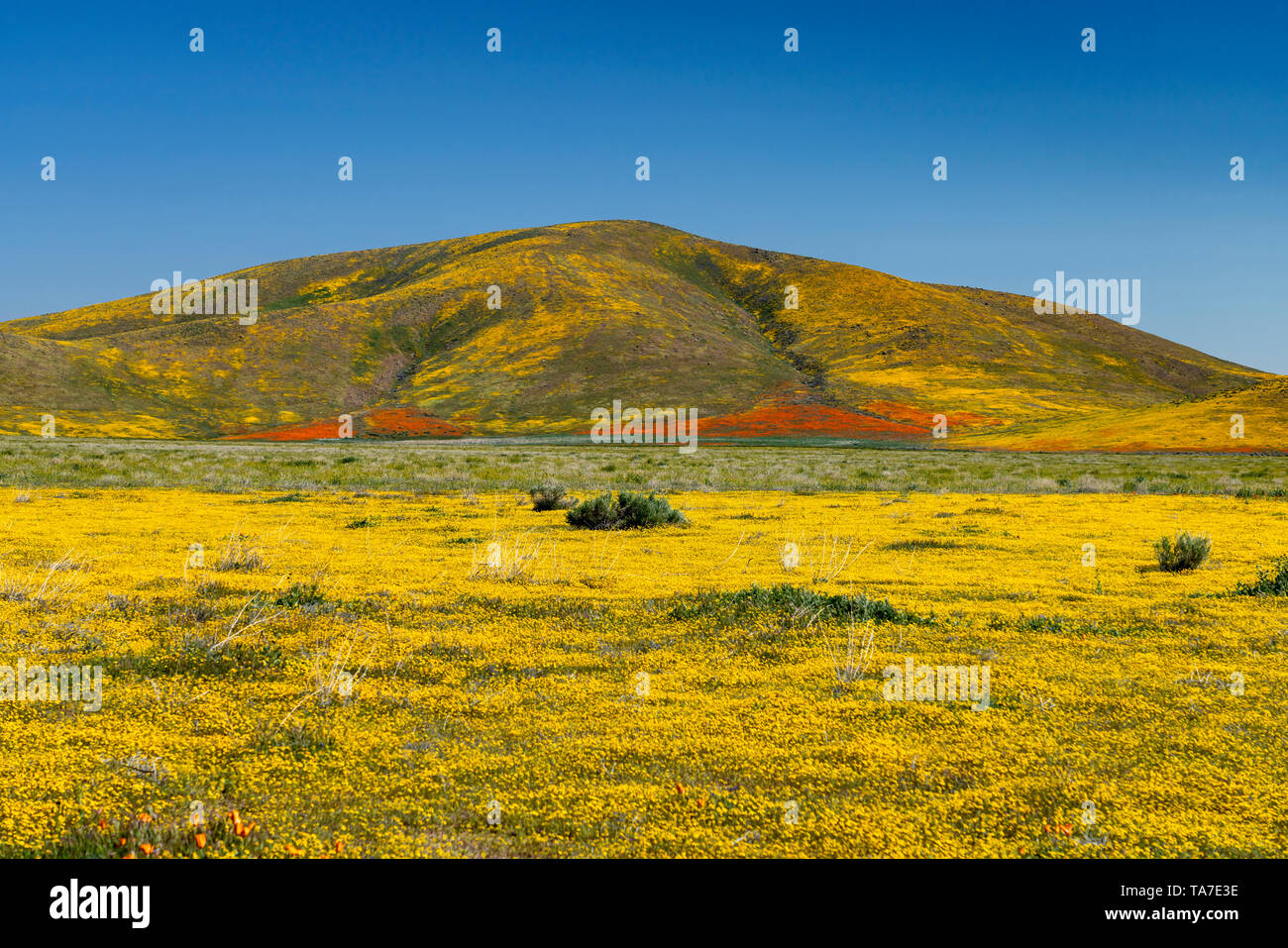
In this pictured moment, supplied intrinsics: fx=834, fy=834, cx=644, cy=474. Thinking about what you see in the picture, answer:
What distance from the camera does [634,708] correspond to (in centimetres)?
695

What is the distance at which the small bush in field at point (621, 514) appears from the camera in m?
19.0

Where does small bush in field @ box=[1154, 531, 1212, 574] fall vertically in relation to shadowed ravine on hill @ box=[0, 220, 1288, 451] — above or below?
below

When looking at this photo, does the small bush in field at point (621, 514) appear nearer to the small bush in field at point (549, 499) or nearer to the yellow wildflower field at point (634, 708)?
the small bush in field at point (549, 499)

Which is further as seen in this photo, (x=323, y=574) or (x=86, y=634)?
(x=323, y=574)

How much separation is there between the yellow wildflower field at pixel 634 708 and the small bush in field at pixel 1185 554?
0.82ft

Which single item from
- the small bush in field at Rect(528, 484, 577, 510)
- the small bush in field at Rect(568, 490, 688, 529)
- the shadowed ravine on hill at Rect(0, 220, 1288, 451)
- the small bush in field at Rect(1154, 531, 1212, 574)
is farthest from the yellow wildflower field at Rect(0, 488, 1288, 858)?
the shadowed ravine on hill at Rect(0, 220, 1288, 451)

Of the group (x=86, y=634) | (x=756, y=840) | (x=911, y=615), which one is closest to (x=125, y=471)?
(x=86, y=634)

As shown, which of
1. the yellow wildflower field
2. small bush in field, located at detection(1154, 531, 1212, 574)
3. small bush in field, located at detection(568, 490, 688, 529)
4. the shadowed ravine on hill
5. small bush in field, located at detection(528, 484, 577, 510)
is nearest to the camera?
the yellow wildflower field

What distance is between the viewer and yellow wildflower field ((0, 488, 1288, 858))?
4914 millimetres

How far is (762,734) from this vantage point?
6.41 metres

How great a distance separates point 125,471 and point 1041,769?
Answer: 38224 mm

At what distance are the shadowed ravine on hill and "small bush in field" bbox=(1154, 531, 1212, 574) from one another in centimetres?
6084

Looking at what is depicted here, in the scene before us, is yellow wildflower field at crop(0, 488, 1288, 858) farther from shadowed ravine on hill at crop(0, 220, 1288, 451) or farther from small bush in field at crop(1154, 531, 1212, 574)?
shadowed ravine on hill at crop(0, 220, 1288, 451)
